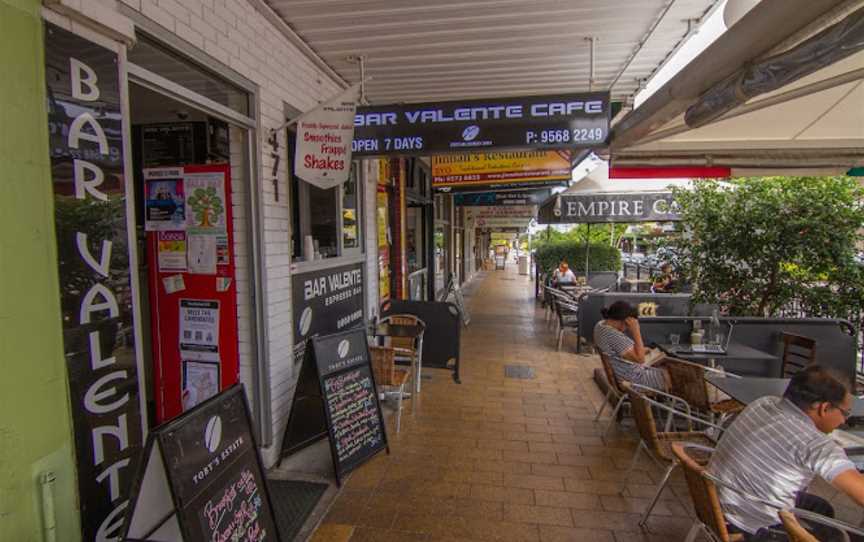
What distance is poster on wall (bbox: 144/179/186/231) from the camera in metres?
3.39

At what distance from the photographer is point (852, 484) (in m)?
1.89

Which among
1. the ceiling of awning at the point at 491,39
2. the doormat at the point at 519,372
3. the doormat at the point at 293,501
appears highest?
the ceiling of awning at the point at 491,39

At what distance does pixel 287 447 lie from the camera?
11.8 ft

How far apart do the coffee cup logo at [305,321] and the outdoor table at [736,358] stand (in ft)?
11.0

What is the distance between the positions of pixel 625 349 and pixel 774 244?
2.41 m

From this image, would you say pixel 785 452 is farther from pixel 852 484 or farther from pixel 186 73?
pixel 186 73

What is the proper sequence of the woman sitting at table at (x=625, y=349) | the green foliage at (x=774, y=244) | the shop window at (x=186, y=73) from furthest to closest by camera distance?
the green foliage at (x=774, y=244), the woman sitting at table at (x=625, y=349), the shop window at (x=186, y=73)

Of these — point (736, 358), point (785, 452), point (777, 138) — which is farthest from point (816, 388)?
point (777, 138)

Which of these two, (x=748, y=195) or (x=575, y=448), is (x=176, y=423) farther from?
(x=748, y=195)

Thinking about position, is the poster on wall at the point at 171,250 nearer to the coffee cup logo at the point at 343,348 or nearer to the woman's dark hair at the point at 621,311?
the coffee cup logo at the point at 343,348

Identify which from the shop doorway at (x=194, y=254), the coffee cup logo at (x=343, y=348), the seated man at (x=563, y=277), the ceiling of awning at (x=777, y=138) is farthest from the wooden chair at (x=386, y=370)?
the seated man at (x=563, y=277)

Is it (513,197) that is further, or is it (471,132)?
(513,197)

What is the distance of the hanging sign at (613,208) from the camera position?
26.0 ft

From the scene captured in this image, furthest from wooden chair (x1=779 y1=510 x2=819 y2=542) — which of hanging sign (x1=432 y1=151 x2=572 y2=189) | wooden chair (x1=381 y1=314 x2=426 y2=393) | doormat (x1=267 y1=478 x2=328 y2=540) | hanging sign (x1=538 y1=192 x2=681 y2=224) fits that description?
hanging sign (x1=538 y1=192 x2=681 y2=224)
